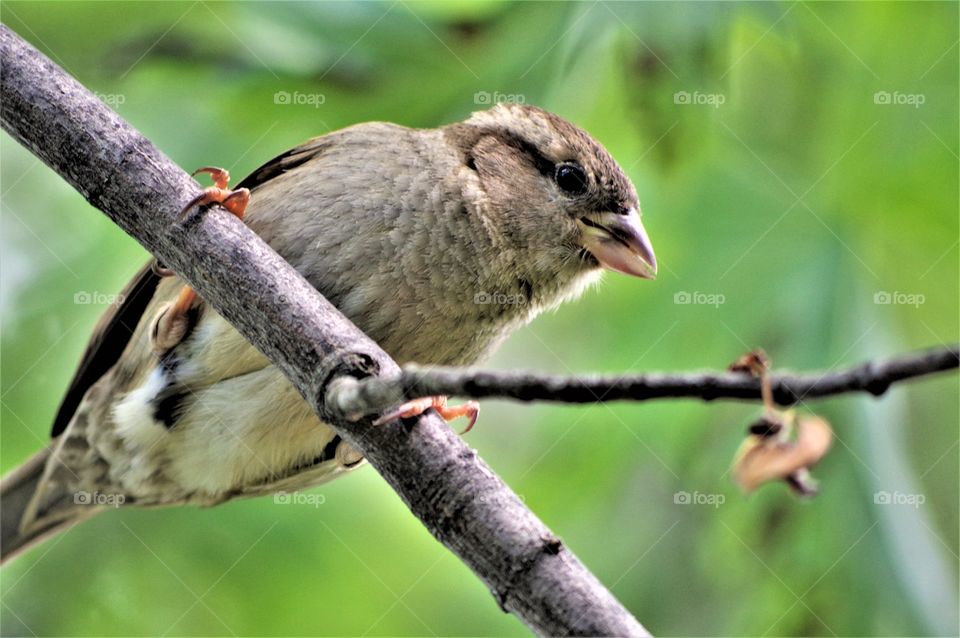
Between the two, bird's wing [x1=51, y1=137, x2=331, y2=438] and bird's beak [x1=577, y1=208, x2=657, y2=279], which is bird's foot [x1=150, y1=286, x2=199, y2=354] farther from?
bird's beak [x1=577, y1=208, x2=657, y2=279]

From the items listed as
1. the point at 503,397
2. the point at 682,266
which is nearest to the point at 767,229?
the point at 682,266

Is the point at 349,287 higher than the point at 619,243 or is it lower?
lower

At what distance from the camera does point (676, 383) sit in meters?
1.42

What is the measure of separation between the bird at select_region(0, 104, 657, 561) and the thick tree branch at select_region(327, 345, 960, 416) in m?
1.36

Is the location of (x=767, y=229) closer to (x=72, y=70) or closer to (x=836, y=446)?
(x=836, y=446)
